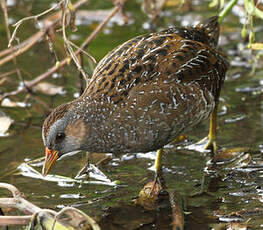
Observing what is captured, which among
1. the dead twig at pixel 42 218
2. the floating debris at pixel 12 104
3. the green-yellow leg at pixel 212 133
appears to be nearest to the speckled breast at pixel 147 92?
the green-yellow leg at pixel 212 133

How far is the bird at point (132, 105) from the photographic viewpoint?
15.5 ft

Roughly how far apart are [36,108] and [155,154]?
1807mm

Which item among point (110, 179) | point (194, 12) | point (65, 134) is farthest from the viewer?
point (194, 12)

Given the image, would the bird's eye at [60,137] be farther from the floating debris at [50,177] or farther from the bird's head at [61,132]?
the floating debris at [50,177]

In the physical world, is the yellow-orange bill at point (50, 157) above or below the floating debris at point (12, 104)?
above

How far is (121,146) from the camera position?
482 cm

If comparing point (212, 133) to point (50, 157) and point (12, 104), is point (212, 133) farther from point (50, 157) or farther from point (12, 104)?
point (12, 104)

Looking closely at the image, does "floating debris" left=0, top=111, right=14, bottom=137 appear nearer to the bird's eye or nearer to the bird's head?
the bird's head

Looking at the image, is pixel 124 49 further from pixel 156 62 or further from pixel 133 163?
pixel 133 163

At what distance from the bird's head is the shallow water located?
1.54 feet

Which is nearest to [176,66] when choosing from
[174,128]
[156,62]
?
[156,62]

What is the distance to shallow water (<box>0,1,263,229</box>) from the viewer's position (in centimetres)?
477

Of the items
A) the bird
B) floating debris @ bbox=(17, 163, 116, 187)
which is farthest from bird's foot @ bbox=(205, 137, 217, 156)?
floating debris @ bbox=(17, 163, 116, 187)

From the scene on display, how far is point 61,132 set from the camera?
462 cm
